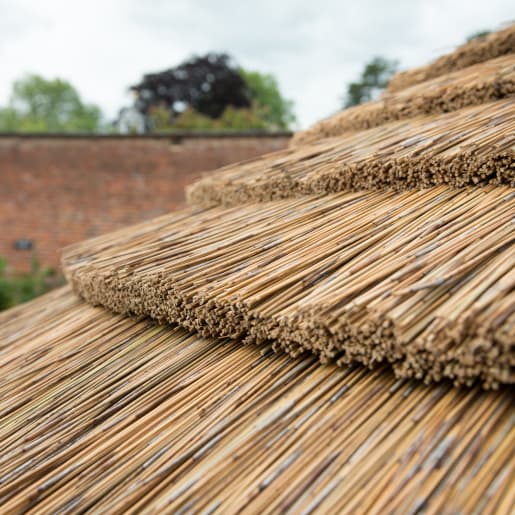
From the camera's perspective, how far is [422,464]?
718 millimetres

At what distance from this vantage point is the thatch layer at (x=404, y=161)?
44.3 inches

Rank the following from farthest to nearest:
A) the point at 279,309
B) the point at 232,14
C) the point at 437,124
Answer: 1. the point at 232,14
2. the point at 437,124
3. the point at 279,309

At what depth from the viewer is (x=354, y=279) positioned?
96 centimetres

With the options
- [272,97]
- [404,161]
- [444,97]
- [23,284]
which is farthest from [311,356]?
[272,97]

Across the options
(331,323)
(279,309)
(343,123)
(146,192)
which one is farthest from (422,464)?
(146,192)

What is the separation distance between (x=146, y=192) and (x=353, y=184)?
6190 mm

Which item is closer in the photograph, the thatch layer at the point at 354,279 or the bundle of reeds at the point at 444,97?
the thatch layer at the point at 354,279

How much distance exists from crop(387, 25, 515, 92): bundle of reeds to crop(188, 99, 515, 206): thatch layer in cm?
79

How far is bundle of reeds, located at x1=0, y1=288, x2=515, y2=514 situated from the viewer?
2.34 ft

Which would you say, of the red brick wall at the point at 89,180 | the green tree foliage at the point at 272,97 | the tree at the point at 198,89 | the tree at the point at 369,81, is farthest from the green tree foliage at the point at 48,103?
the red brick wall at the point at 89,180

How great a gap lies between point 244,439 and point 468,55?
2.11 metres

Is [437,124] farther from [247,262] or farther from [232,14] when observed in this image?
[232,14]

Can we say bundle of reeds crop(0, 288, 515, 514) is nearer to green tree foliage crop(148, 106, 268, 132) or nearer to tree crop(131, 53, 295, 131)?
green tree foliage crop(148, 106, 268, 132)

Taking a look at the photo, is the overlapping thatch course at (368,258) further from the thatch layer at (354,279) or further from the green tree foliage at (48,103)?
the green tree foliage at (48,103)
